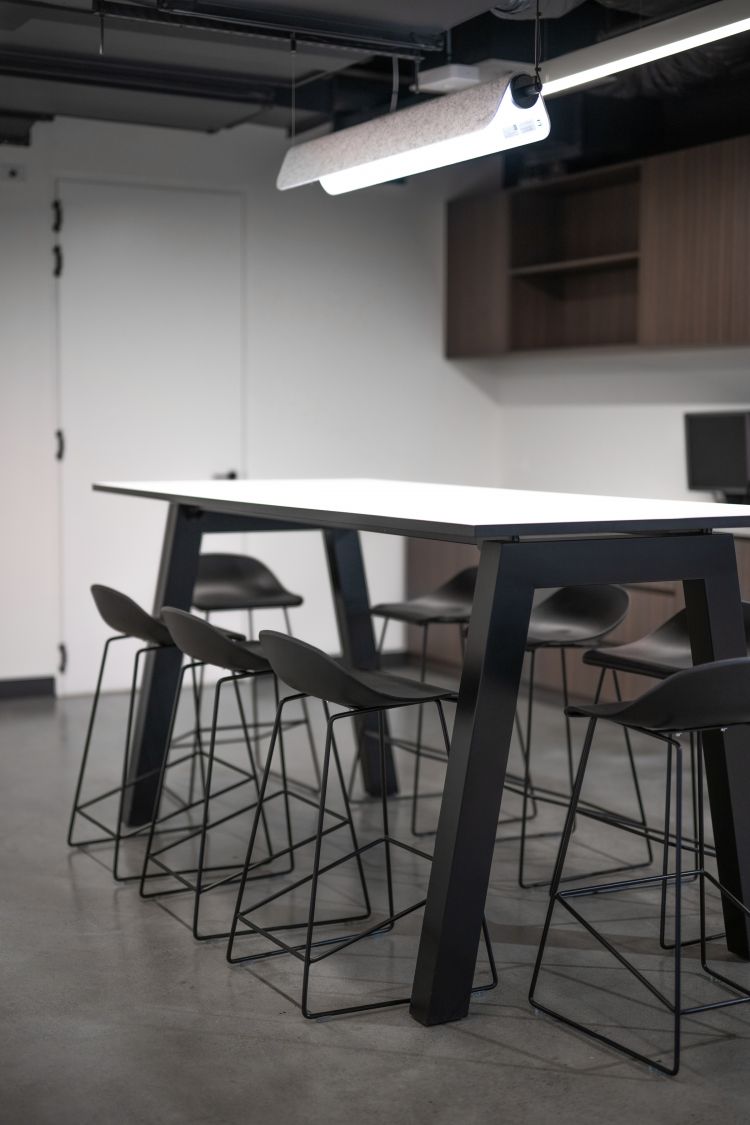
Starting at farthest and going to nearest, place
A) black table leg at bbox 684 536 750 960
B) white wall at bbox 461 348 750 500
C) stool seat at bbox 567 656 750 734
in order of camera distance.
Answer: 1. white wall at bbox 461 348 750 500
2. black table leg at bbox 684 536 750 960
3. stool seat at bbox 567 656 750 734

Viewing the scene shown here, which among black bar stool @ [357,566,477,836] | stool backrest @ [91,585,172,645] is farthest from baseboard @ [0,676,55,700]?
stool backrest @ [91,585,172,645]

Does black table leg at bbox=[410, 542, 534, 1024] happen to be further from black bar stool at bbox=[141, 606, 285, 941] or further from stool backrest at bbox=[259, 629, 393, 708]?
black bar stool at bbox=[141, 606, 285, 941]

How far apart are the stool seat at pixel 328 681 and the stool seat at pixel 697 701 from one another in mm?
500

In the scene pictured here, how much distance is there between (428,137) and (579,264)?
118 inches

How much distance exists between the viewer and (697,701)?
2.78m

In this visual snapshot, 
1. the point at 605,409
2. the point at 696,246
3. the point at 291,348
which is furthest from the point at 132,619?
the point at 605,409

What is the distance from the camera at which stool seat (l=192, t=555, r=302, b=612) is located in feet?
16.4

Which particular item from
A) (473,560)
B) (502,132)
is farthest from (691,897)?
(473,560)

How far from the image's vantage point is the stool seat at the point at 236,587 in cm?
500

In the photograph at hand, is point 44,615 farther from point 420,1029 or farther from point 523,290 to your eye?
point 420,1029

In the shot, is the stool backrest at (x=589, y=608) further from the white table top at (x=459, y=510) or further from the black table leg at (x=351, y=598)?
the black table leg at (x=351, y=598)

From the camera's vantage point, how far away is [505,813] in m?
4.68

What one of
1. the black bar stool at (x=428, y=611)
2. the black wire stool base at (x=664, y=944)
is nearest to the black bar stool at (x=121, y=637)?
the black bar stool at (x=428, y=611)

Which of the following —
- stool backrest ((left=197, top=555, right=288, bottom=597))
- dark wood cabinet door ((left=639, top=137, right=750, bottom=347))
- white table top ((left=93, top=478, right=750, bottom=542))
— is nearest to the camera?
white table top ((left=93, top=478, right=750, bottom=542))
